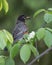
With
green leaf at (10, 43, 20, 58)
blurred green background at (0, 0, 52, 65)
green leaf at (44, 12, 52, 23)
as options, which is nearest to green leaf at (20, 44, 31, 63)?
green leaf at (10, 43, 20, 58)

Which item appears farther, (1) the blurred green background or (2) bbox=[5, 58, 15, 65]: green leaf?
(1) the blurred green background

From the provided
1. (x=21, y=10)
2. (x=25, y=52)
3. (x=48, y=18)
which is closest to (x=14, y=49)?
(x=25, y=52)

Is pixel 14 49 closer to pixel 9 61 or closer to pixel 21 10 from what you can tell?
pixel 9 61

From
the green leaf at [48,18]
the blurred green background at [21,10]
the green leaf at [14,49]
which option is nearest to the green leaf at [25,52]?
the green leaf at [14,49]

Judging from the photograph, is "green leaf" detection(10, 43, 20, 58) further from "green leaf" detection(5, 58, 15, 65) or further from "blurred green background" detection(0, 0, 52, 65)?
"blurred green background" detection(0, 0, 52, 65)

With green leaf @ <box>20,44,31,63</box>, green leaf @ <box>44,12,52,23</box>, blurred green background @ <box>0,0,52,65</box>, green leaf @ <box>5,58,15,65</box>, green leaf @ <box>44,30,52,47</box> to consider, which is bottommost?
blurred green background @ <box>0,0,52,65</box>

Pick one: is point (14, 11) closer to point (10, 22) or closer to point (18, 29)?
point (10, 22)

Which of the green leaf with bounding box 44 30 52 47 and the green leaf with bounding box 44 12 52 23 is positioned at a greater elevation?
the green leaf with bounding box 44 12 52 23

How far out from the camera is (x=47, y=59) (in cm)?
367

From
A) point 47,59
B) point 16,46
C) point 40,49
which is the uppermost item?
point 16,46

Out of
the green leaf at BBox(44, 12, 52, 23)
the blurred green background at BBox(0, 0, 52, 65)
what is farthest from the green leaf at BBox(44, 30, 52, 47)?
the blurred green background at BBox(0, 0, 52, 65)

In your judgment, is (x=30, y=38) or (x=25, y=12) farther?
(x=25, y=12)

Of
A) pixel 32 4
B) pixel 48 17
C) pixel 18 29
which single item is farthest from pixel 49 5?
pixel 48 17

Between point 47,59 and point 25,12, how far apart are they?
1.78ft
